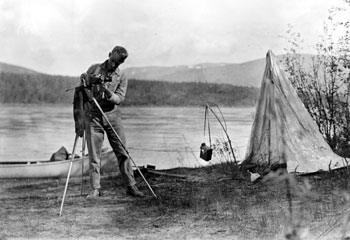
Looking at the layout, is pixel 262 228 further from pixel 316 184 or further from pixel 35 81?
pixel 35 81

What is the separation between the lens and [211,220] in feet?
17.4

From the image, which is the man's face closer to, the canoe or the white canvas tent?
the white canvas tent

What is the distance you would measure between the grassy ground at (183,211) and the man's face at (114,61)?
1615 millimetres

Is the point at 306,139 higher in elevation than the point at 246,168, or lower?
higher

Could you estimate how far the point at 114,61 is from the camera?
20.7 feet

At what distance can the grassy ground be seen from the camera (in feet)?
15.9

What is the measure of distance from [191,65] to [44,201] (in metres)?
6.79

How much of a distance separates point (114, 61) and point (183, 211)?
6.37 feet

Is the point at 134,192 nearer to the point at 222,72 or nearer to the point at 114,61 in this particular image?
the point at 114,61

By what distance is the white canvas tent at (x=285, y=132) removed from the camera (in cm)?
785

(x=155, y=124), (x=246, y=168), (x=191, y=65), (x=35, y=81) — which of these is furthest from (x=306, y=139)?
(x=35, y=81)

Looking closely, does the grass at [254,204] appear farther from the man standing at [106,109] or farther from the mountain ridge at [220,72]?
the mountain ridge at [220,72]

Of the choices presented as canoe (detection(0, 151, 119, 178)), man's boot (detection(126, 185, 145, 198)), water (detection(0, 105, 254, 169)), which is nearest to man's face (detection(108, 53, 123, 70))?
man's boot (detection(126, 185, 145, 198))

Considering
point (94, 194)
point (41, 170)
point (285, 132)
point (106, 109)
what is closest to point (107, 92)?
point (106, 109)
